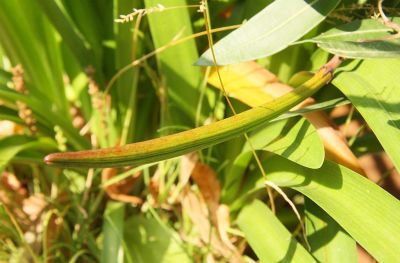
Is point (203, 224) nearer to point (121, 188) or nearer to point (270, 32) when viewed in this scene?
point (121, 188)

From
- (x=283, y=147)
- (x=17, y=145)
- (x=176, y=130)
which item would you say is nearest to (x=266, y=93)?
(x=283, y=147)

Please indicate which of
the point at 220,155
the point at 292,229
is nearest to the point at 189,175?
the point at 220,155

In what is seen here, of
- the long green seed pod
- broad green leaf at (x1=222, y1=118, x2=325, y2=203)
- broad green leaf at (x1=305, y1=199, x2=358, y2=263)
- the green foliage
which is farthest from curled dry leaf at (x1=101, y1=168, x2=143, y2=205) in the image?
the long green seed pod

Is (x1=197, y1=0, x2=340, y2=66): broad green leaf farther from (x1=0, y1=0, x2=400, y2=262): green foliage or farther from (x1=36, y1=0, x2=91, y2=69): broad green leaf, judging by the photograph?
(x1=36, y1=0, x2=91, y2=69): broad green leaf

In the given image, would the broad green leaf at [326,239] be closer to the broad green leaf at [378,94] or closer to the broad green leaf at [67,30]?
the broad green leaf at [378,94]

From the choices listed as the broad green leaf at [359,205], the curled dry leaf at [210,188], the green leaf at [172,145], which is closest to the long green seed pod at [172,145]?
the green leaf at [172,145]

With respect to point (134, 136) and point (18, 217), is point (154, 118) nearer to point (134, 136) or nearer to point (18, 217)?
point (134, 136)

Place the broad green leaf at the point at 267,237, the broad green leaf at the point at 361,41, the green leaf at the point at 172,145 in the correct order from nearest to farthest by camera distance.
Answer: the green leaf at the point at 172,145 → the broad green leaf at the point at 361,41 → the broad green leaf at the point at 267,237
